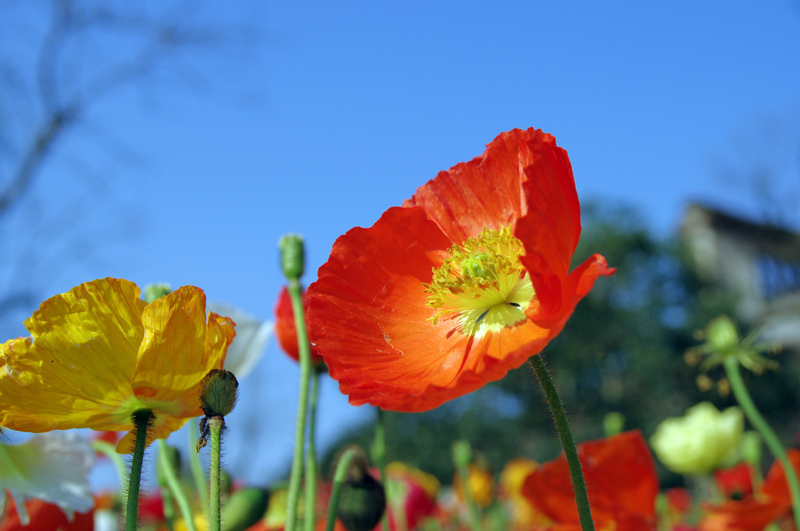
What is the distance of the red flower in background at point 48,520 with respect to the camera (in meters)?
0.88

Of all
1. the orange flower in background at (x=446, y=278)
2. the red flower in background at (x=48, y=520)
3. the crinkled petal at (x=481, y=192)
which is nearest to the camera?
the orange flower in background at (x=446, y=278)

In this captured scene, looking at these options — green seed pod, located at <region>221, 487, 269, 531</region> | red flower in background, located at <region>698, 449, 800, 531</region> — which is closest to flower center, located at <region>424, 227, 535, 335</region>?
green seed pod, located at <region>221, 487, 269, 531</region>

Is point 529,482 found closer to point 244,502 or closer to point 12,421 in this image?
point 244,502

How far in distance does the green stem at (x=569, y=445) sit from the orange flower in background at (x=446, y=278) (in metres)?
0.05

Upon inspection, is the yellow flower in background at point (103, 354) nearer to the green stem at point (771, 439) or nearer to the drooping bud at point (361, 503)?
the drooping bud at point (361, 503)

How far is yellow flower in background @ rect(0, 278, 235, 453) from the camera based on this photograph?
56cm

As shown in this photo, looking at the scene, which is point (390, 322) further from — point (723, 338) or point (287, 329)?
point (723, 338)

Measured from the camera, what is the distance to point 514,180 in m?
0.76

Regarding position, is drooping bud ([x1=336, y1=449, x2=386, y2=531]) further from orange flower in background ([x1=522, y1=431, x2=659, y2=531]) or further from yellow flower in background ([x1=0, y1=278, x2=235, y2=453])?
yellow flower in background ([x1=0, y1=278, x2=235, y2=453])

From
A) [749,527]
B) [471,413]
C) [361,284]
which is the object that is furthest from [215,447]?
[471,413]

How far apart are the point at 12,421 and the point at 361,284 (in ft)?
1.10

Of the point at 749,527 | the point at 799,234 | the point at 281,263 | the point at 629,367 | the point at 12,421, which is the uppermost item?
the point at 799,234

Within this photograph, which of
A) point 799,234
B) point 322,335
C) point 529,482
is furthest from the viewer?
point 799,234

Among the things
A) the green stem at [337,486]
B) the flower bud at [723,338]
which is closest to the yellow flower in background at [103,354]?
the green stem at [337,486]
